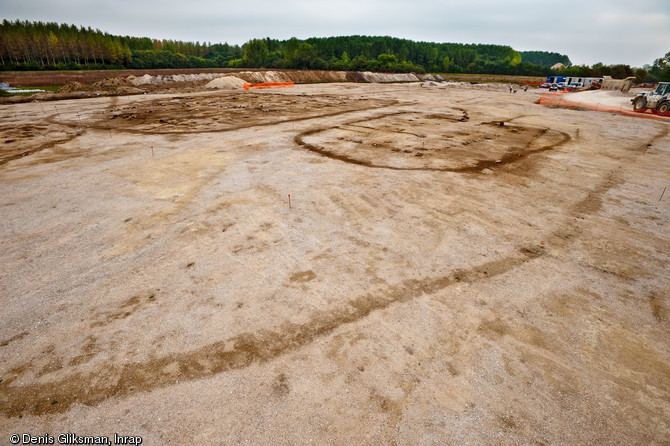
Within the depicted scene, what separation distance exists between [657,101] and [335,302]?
4420cm

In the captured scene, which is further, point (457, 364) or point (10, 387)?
point (457, 364)

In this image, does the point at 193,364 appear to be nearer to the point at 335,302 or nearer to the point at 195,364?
the point at 195,364

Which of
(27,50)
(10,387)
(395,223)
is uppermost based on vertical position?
(27,50)

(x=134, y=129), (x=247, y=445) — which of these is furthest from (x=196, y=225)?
(x=134, y=129)

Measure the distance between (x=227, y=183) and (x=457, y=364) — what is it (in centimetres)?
1083

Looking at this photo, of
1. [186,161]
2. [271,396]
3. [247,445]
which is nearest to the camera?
[247,445]

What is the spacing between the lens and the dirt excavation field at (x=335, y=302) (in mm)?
4516

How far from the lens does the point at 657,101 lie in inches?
1248

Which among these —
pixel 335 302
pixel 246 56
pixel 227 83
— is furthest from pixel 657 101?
pixel 246 56

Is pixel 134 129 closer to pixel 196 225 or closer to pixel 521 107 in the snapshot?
pixel 196 225

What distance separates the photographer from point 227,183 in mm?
12805

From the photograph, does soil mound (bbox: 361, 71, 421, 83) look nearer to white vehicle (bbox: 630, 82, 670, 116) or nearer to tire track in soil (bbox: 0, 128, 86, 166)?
white vehicle (bbox: 630, 82, 670, 116)

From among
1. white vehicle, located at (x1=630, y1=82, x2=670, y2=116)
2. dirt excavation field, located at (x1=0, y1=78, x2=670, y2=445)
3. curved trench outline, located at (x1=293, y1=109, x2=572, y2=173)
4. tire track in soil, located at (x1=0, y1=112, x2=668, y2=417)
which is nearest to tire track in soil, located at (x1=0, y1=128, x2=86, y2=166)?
dirt excavation field, located at (x1=0, y1=78, x2=670, y2=445)

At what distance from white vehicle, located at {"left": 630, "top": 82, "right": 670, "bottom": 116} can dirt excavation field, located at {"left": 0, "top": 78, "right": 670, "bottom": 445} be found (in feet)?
85.0
